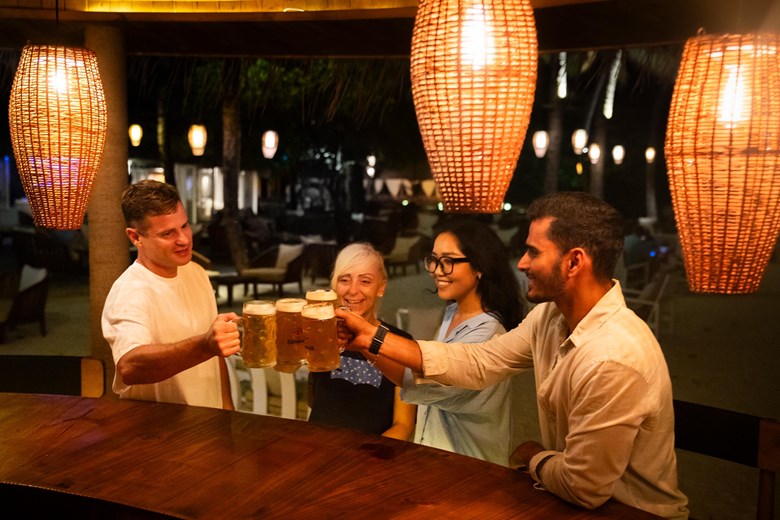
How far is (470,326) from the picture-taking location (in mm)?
3184

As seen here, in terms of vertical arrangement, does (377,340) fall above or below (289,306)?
below

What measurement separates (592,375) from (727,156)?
28.2 inches

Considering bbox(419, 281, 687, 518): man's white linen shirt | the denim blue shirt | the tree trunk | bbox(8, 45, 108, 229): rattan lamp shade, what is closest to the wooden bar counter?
bbox(419, 281, 687, 518): man's white linen shirt

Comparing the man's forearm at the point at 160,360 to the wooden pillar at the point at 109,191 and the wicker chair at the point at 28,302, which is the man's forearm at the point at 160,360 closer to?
the wooden pillar at the point at 109,191

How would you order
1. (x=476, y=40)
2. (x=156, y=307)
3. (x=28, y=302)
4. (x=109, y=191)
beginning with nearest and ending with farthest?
(x=476, y=40), (x=156, y=307), (x=109, y=191), (x=28, y=302)

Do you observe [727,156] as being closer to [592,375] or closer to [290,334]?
[592,375]

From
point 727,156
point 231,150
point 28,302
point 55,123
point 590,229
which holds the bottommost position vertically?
point 28,302

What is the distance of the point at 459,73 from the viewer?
84.4 inches

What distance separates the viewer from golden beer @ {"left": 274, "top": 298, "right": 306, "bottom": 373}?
234cm

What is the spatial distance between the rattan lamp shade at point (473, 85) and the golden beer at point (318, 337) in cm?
58

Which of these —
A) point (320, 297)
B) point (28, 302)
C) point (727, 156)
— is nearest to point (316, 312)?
point (320, 297)

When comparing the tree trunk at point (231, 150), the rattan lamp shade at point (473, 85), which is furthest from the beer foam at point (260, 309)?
the tree trunk at point (231, 150)

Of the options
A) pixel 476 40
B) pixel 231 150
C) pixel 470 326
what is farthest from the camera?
pixel 231 150

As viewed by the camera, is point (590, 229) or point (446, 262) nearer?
point (590, 229)
